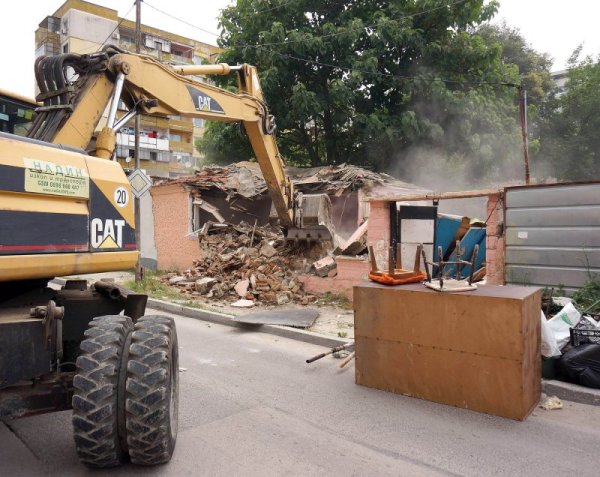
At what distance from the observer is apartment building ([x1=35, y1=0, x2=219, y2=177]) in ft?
135

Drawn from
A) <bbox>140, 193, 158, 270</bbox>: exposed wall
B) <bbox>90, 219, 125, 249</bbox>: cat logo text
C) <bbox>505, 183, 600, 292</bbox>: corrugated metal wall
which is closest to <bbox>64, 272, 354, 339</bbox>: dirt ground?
<bbox>505, 183, 600, 292</bbox>: corrugated metal wall

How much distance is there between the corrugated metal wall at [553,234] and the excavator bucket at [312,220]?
16.3ft

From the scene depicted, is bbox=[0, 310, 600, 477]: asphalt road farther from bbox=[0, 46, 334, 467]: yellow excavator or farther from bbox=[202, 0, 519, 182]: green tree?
bbox=[202, 0, 519, 182]: green tree

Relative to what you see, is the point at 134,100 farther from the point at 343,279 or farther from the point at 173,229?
the point at 173,229

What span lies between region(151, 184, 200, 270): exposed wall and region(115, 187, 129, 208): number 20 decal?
438 inches

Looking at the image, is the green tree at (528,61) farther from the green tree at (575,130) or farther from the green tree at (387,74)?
the green tree at (387,74)

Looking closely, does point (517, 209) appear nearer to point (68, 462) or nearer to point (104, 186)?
point (104, 186)

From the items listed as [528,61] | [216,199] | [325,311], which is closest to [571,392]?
[325,311]

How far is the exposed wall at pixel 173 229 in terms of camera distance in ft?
51.2

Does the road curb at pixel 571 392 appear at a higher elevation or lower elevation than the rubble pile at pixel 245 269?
lower

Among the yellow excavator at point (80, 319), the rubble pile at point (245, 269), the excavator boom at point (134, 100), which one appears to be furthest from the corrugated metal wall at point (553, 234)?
the yellow excavator at point (80, 319)

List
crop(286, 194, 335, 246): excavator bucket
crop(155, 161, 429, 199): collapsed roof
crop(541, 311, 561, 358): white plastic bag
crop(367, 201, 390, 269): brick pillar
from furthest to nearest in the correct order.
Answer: crop(155, 161, 429, 199): collapsed roof, crop(286, 194, 335, 246): excavator bucket, crop(367, 201, 390, 269): brick pillar, crop(541, 311, 561, 358): white plastic bag

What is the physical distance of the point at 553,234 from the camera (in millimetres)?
7422

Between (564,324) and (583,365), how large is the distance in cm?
56
